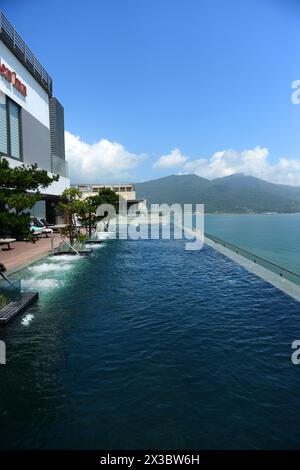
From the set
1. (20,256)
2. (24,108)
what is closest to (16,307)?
(20,256)

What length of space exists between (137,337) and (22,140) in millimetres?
21176

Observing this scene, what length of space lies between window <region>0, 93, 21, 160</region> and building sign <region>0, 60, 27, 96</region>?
109 centimetres

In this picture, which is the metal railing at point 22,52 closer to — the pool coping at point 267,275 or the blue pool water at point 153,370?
the blue pool water at point 153,370

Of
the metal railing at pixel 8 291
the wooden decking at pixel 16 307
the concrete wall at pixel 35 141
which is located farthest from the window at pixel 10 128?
the metal railing at pixel 8 291

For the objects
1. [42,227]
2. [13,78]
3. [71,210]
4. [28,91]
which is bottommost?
[42,227]

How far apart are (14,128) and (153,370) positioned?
21.8 metres

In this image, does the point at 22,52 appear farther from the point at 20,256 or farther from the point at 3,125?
the point at 20,256

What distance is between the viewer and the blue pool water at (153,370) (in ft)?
14.0

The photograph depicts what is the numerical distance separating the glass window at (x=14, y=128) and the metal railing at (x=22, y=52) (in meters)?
3.29

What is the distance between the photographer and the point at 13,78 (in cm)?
2261

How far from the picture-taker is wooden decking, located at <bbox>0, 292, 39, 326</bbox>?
26.8 ft

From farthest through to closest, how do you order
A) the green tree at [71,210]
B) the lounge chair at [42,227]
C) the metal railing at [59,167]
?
the metal railing at [59,167], the lounge chair at [42,227], the green tree at [71,210]

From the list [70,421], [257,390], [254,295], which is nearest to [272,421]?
[257,390]
